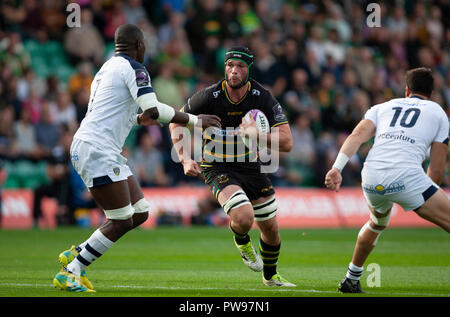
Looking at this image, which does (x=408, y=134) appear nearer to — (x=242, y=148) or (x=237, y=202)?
(x=237, y=202)

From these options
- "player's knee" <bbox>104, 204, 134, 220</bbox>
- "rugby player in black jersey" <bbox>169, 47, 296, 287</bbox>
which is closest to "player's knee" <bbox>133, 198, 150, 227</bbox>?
"player's knee" <bbox>104, 204, 134, 220</bbox>

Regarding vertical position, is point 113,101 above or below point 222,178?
above

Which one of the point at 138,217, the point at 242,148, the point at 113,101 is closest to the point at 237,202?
the point at 242,148

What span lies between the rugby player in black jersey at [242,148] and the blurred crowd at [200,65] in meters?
9.78

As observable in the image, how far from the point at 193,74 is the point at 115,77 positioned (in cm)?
1418

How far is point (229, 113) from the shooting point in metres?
9.60

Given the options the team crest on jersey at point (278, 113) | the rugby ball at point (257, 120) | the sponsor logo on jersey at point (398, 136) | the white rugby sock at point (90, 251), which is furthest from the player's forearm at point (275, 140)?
the white rugby sock at point (90, 251)

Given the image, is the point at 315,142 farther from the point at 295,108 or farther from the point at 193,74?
the point at 193,74

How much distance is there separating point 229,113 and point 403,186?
2.63 metres

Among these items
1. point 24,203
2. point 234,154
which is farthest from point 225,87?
point 24,203

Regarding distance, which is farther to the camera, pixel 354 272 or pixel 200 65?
pixel 200 65

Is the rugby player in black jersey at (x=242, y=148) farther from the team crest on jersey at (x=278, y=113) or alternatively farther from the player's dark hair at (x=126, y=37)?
the player's dark hair at (x=126, y=37)

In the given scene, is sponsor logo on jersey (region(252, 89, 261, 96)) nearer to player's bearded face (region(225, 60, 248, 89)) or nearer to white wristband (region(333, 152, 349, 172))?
player's bearded face (region(225, 60, 248, 89))

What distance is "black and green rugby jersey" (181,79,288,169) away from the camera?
31.4ft
